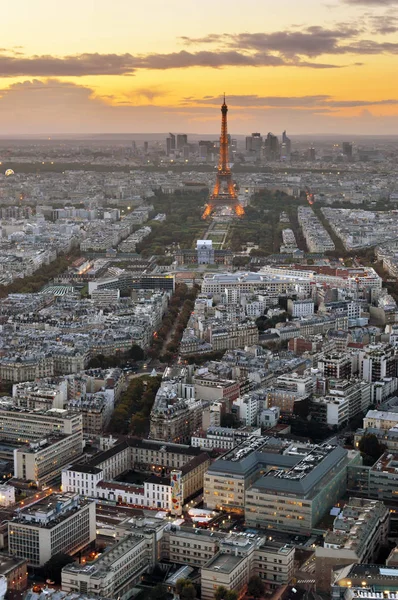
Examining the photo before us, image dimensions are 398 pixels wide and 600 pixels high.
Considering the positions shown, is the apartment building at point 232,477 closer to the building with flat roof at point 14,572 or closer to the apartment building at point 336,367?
the building with flat roof at point 14,572

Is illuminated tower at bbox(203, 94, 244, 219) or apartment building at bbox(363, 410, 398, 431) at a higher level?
illuminated tower at bbox(203, 94, 244, 219)

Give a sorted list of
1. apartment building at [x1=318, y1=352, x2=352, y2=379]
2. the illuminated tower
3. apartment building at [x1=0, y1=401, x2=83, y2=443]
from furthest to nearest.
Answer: the illuminated tower, apartment building at [x1=318, y1=352, x2=352, y2=379], apartment building at [x1=0, y1=401, x2=83, y2=443]

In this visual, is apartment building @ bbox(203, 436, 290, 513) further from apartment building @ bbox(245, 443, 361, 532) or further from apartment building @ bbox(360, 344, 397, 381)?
apartment building @ bbox(360, 344, 397, 381)

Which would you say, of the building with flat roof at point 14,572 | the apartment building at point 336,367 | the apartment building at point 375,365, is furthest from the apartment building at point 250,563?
the apartment building at point 375,365

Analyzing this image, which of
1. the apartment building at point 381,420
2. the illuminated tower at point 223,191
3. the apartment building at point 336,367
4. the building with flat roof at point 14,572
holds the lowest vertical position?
the building with flat roof at point 14,572

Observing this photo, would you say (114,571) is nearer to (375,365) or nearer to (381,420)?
(381,420)

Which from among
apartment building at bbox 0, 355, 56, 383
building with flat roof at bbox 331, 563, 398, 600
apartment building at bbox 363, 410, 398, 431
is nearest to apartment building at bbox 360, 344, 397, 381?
apartment building at bbox 363, 410, 398, 431

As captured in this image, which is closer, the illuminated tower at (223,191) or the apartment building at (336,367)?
the apartment building at (336,367)

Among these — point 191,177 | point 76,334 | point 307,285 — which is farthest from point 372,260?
point 191,177

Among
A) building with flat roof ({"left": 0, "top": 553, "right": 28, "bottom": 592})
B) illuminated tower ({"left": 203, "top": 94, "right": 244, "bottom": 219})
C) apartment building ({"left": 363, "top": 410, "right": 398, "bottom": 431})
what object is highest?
illuminated tower ({"left": 203, "top": 94, "right": 244, "bottom": 219})
